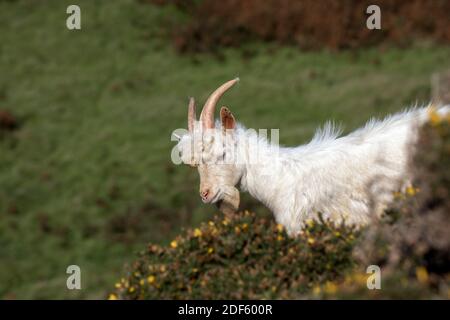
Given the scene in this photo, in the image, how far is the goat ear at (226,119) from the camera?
8.97 m

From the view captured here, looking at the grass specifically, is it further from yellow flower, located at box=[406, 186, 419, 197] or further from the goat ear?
yellow flower, located at box=[406, 186, 419, 197]

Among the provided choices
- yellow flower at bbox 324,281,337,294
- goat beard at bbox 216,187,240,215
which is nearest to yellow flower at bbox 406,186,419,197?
yellow flower at bbox 324,281,337,294

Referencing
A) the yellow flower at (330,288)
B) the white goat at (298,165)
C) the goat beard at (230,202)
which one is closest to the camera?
the yellow flower at (330,288)

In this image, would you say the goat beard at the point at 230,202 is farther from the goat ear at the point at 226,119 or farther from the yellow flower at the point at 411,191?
the yellow flower at the point at 411,191

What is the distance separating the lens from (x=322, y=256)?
762 cm

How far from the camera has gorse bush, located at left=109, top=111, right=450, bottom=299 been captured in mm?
6430

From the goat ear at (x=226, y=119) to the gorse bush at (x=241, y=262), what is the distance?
1.08m

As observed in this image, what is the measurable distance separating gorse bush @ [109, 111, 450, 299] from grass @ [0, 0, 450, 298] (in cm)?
839

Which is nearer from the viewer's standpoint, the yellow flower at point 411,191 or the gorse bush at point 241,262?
the yellow flower at point 411,191

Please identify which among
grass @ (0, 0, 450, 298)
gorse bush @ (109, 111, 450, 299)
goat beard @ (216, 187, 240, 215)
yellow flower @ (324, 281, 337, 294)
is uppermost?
grass @ (0, 0, 450, 298)

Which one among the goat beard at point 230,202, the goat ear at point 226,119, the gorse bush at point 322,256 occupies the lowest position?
the gorse bush at point 322,256

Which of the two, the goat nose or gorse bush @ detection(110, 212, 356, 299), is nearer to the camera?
gorse bush @ detection(110, 212, 356, 299)

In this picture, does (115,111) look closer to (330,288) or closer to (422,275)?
(330,288)

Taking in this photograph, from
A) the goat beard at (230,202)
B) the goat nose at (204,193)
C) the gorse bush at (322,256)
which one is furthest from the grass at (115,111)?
the gorse bush at (322,256)
